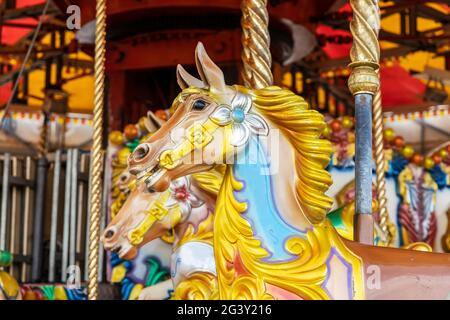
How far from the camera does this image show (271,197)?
283cm

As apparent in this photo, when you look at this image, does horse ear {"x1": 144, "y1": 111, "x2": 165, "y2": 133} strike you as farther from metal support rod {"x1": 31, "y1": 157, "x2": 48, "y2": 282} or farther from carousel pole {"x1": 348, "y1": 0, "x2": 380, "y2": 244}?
carousel pole {"x1": 348, "y1": 0, "x2": 380, "y2": 244}

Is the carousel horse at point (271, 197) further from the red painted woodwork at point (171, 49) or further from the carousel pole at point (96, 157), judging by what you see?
the red painted woodwork at point (171, 49)

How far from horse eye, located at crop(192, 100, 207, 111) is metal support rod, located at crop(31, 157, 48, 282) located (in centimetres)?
315

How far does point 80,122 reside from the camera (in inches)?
394

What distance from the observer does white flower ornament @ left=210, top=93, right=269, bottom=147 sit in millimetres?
2826

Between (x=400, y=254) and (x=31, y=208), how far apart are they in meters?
3.46

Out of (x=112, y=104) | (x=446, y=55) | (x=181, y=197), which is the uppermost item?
(x=446, y=55)

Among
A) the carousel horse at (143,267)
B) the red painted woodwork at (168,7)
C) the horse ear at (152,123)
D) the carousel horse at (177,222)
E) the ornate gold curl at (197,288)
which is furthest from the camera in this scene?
the red painted woodwork at (168,7)

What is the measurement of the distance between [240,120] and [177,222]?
5.55ft

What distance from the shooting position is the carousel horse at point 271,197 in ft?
9.12

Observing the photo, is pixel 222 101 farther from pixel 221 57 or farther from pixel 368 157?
pixel 221 57

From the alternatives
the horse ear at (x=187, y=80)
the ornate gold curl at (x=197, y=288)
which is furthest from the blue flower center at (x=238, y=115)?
the ornate gold curl at (x=197, y=288)

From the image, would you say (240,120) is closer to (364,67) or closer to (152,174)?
(152,174)
